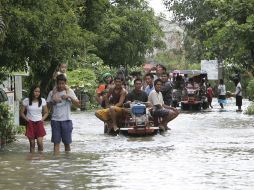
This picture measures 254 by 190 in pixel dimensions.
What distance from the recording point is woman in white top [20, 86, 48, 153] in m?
15.0

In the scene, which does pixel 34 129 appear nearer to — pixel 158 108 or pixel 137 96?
pixel 137 96

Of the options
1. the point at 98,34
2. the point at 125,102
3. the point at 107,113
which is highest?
the point at 98,34

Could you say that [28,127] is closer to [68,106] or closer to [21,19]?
[68,106]

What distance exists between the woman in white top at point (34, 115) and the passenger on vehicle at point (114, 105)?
420cm

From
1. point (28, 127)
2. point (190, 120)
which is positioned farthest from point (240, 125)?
point (28, 127)

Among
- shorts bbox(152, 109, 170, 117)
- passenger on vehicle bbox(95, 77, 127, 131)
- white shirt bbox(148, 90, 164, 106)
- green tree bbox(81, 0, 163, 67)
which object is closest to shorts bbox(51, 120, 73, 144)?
passenger on vehicle bbox(95, 77, 127, 131)

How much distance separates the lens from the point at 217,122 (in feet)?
81.3

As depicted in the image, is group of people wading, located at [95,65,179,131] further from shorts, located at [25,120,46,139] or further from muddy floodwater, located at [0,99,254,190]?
shorts, located at [25,120,46,139]

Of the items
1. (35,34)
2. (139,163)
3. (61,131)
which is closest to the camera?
(139,163)

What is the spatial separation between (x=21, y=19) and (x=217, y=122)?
1188cm

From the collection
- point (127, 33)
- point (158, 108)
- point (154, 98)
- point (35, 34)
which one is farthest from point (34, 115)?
point (127, 33)

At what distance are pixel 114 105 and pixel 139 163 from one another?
6.83 metres

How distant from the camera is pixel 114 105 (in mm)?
19656

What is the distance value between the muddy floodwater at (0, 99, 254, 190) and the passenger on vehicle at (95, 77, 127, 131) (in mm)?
542
